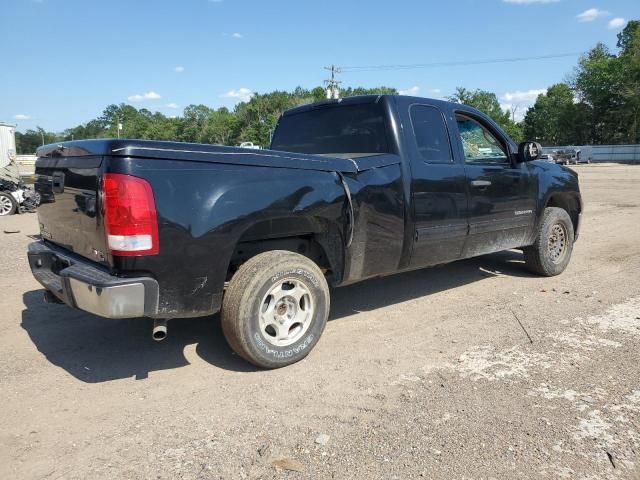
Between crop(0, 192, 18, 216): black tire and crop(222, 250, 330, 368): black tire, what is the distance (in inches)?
489

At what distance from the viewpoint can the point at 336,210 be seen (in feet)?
12.5

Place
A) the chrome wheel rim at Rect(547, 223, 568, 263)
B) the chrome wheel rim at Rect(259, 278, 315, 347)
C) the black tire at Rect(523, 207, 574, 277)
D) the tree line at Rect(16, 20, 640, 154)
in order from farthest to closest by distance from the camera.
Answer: the tree line at Rect(16, 20, 640, 154) → the chrome wheel rim at Rect(547, 223, 568, 263) → the black tire at Rect(523, 207, 574, 277) → the chrome wheel rim at Rect(259, 278, 315, 347)

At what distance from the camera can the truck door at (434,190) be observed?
4465mm

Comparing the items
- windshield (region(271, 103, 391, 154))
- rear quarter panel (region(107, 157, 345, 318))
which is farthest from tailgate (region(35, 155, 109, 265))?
windshield (region(271, 103, 391, 154))

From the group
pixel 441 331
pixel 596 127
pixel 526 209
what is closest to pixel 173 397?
pixel 441 331

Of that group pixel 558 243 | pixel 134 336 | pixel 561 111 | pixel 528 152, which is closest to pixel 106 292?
pixel 134 336

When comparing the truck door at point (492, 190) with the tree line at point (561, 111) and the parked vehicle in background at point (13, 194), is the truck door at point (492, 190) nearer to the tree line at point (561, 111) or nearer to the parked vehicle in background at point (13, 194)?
the parked vehicle in background at point (13, 194)

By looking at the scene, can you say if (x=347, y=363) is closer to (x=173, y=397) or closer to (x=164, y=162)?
(x=173, y=397)

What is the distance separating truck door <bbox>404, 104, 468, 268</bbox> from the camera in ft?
14.6

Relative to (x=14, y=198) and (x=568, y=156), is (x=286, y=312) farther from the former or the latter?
(x=568, y=156)

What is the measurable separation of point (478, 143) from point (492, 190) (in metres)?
0.53

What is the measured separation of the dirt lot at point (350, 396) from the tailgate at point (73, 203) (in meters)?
0.92

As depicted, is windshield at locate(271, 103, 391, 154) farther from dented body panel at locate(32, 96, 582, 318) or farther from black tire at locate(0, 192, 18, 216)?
black tire at locate(0, 192, 18, 216)

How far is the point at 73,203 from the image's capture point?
11.3 ft
